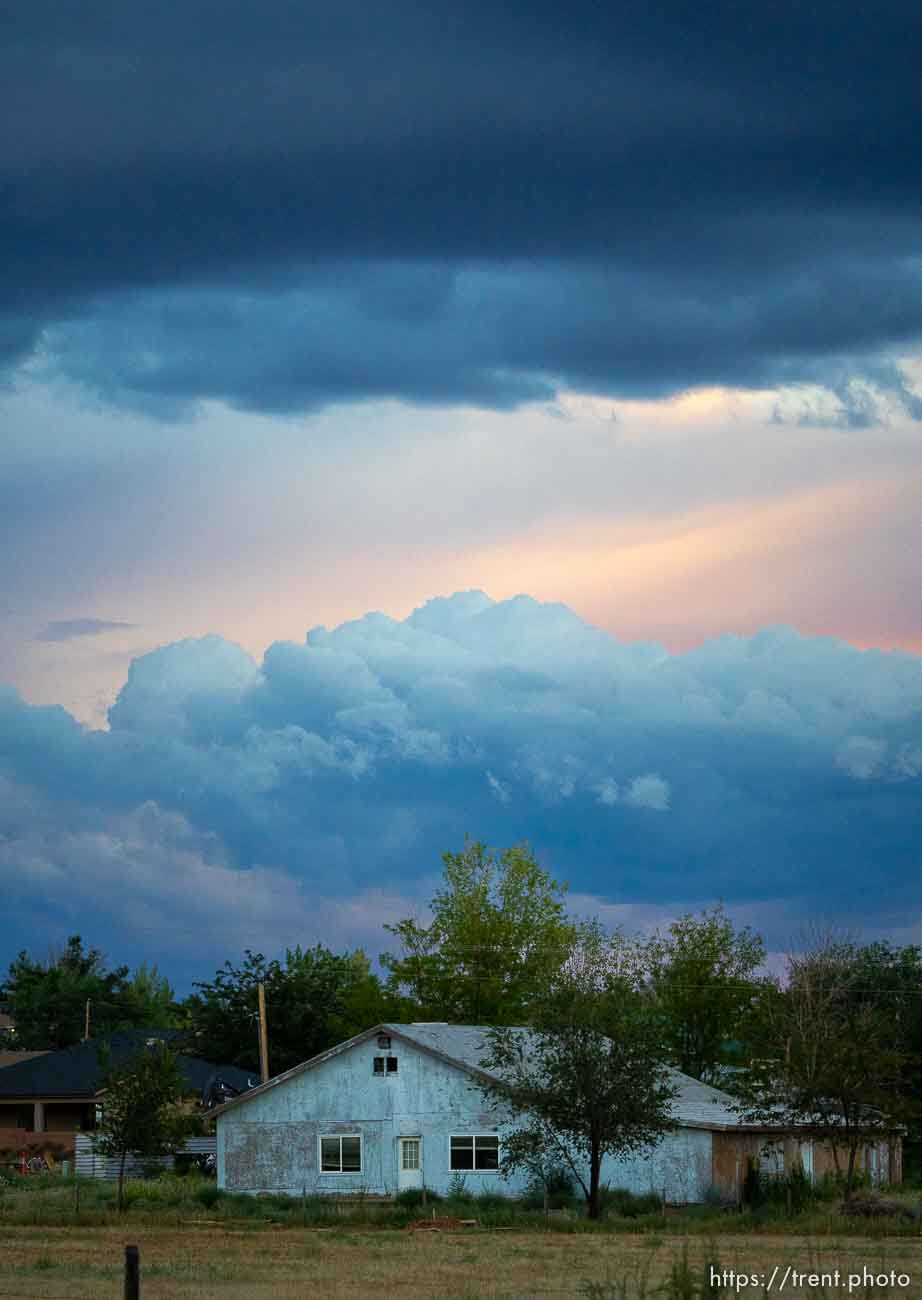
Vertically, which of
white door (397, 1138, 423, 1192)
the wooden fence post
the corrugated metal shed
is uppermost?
the wooden fence post

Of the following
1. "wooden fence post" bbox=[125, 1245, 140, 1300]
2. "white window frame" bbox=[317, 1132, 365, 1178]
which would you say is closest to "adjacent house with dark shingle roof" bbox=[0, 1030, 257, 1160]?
"white window frame" bbox=[317, 1132, 365, 1178]

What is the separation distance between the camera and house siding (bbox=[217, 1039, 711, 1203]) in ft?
189

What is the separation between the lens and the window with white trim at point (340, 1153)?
194 ft

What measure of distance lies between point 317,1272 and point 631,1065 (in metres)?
16.9

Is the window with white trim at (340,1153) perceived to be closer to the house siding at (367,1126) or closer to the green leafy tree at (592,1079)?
the house siding at (367,1126)

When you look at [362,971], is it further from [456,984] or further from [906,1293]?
[906,1293]

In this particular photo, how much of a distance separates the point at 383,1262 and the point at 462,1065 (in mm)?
23297

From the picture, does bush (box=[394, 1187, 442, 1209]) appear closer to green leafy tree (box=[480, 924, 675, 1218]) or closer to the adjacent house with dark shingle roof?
green leafy tree (box=[480, 924, 675, 1218])

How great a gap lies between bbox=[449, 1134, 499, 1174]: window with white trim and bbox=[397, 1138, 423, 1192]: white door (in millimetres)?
1145

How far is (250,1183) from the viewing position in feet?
195

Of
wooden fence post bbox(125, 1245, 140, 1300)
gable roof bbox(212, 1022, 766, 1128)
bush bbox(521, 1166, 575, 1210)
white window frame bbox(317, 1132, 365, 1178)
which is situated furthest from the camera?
white window frame bbox(317, 1132, 365, 1178)

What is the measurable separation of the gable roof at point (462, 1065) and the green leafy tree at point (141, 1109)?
29.8 feet

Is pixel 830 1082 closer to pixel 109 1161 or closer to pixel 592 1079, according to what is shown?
pixel 592 1079

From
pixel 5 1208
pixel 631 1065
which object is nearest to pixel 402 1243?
pixel 631 1065
